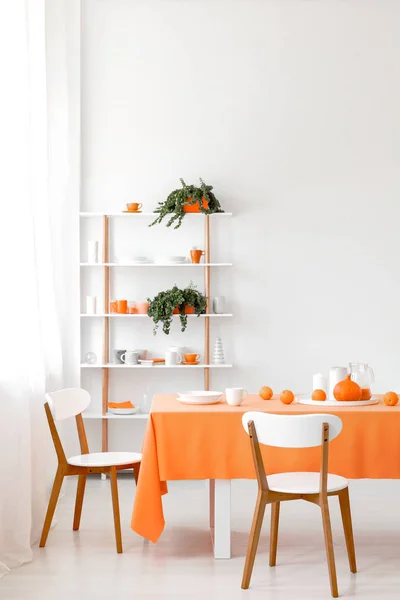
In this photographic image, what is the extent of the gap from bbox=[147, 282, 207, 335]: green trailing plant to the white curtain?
3.90ft

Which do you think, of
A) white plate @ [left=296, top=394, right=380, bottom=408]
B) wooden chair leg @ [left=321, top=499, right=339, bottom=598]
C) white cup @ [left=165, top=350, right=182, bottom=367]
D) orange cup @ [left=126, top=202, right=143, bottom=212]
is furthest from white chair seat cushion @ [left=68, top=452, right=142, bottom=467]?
orange cup @ [left=126, top=202, right=143, bottom=212]

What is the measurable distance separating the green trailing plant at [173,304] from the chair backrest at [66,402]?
3.91 ft

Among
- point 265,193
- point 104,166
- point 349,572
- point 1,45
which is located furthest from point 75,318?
point 349,572

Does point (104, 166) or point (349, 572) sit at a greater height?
point (104, 166)

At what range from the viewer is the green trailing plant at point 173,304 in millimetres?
5484

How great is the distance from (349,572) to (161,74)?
148 inches

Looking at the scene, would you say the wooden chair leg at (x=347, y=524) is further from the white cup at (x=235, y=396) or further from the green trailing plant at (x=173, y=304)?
the green trailing plant at (x=173, y=304)

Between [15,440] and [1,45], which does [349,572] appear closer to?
[15,440]

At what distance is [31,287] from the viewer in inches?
165

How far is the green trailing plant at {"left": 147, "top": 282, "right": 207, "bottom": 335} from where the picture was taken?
548 cm

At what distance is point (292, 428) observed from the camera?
3.16m

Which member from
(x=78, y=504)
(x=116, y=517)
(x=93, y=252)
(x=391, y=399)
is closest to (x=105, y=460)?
(x=116, y=517)

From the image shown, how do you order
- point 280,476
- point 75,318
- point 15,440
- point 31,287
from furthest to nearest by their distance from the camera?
point 75,318
point 31,287
point 15,440
point 280,476

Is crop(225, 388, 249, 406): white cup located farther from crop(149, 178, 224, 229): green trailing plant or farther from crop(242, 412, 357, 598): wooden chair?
crop(149, 178, 224, 229): green trailing plant
